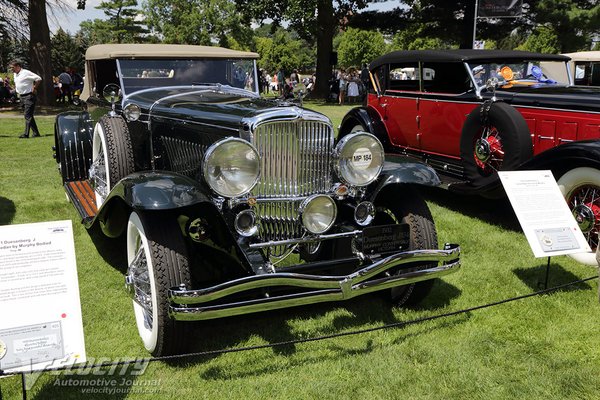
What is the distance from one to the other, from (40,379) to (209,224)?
1.16 meters

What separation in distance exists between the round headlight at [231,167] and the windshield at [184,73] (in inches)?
85.5

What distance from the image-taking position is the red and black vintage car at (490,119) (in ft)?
14.0

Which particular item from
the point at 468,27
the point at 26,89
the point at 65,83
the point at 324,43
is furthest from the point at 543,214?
the point at 468,27

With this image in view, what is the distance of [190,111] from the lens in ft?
11.3

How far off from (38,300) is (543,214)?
312 cm

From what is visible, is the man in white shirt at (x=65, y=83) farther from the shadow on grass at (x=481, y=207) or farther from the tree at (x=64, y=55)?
the shadow on grass at (x=481, y=207)

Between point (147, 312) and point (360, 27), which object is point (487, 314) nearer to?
point (147, 312)

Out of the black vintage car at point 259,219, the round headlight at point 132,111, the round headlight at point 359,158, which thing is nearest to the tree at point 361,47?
the round headlight at point 132,111

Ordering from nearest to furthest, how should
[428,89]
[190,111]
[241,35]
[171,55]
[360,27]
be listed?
[190,111] < [171,55] < [428,89] < [360,27] < [241,35]

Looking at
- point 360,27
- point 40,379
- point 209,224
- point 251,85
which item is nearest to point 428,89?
point 251,85

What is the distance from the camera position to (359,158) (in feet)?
10.1

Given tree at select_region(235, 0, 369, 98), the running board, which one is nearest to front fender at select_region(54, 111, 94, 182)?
the running board

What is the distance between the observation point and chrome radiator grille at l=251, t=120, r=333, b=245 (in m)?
2.89

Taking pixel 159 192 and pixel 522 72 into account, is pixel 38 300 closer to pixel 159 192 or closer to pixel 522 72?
pixel 159 192
